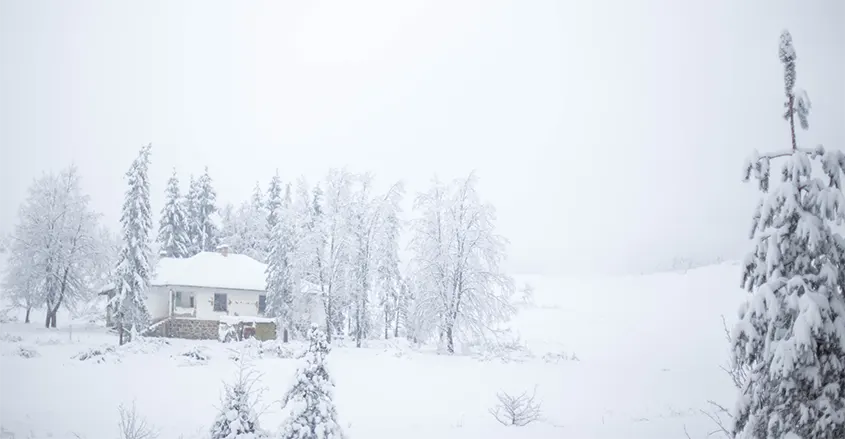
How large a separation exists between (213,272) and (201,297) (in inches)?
97.3

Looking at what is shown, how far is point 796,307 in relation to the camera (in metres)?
5.82

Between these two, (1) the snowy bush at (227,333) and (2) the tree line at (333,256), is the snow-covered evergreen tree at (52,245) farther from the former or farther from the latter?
(1) the snowy bush at (227,333)

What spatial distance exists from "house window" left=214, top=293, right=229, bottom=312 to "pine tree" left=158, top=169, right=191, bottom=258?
1552 cm

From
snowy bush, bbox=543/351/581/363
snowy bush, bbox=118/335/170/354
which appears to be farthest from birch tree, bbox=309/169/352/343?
snowy bush, bbox=543/351/581/363

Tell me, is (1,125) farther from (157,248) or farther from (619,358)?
(619,358)

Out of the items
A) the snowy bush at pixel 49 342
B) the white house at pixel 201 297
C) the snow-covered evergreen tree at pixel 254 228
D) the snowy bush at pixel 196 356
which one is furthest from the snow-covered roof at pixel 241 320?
the snowy bush at pixel 196 356

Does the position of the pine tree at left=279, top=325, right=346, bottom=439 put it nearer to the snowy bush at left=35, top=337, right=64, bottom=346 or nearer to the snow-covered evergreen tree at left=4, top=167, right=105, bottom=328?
the snowy bush at left=35, top=337, right=64, bottom=346

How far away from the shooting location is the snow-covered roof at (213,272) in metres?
38.6

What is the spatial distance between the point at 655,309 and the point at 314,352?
4733 centimetres

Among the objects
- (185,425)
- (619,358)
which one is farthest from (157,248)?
(619,358)

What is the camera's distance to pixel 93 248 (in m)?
36.3

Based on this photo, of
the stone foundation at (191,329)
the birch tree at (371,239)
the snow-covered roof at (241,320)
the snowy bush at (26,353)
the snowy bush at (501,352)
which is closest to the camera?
the snowy bush at (26,353)

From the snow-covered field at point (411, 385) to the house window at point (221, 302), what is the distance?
7.12 m

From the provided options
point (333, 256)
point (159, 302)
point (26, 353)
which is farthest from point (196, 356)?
point (159, 302)
